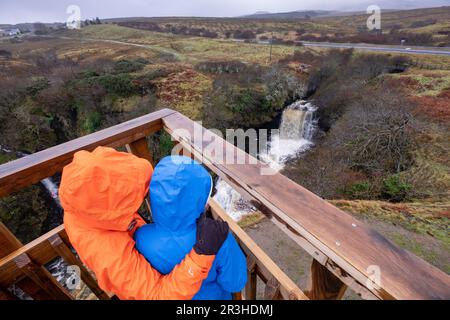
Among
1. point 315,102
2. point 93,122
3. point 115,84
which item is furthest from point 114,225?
point 115,84

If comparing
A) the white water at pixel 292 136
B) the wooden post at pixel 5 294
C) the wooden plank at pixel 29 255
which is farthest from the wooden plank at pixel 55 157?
the white water at pixel 292 136

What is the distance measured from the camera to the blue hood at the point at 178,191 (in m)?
1.01

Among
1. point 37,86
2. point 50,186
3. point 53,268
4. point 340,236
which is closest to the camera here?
point 340,236

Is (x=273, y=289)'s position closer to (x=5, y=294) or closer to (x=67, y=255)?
(x=67, y=255)

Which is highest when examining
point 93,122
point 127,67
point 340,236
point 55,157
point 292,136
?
point 127,67

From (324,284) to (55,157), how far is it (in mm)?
1505

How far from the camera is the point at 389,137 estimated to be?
29.9 feet

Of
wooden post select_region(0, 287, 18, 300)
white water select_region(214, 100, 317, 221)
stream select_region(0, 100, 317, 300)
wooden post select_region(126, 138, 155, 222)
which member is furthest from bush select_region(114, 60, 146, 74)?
wooden post select_region(0, 287, 18, 300)

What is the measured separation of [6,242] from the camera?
126cm

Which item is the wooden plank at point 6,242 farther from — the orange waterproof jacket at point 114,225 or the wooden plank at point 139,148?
the wooden plank at point 139,148

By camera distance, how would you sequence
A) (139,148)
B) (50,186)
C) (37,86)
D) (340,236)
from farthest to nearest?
(37,86)
(50,186)
(139,148)
(340,236)
